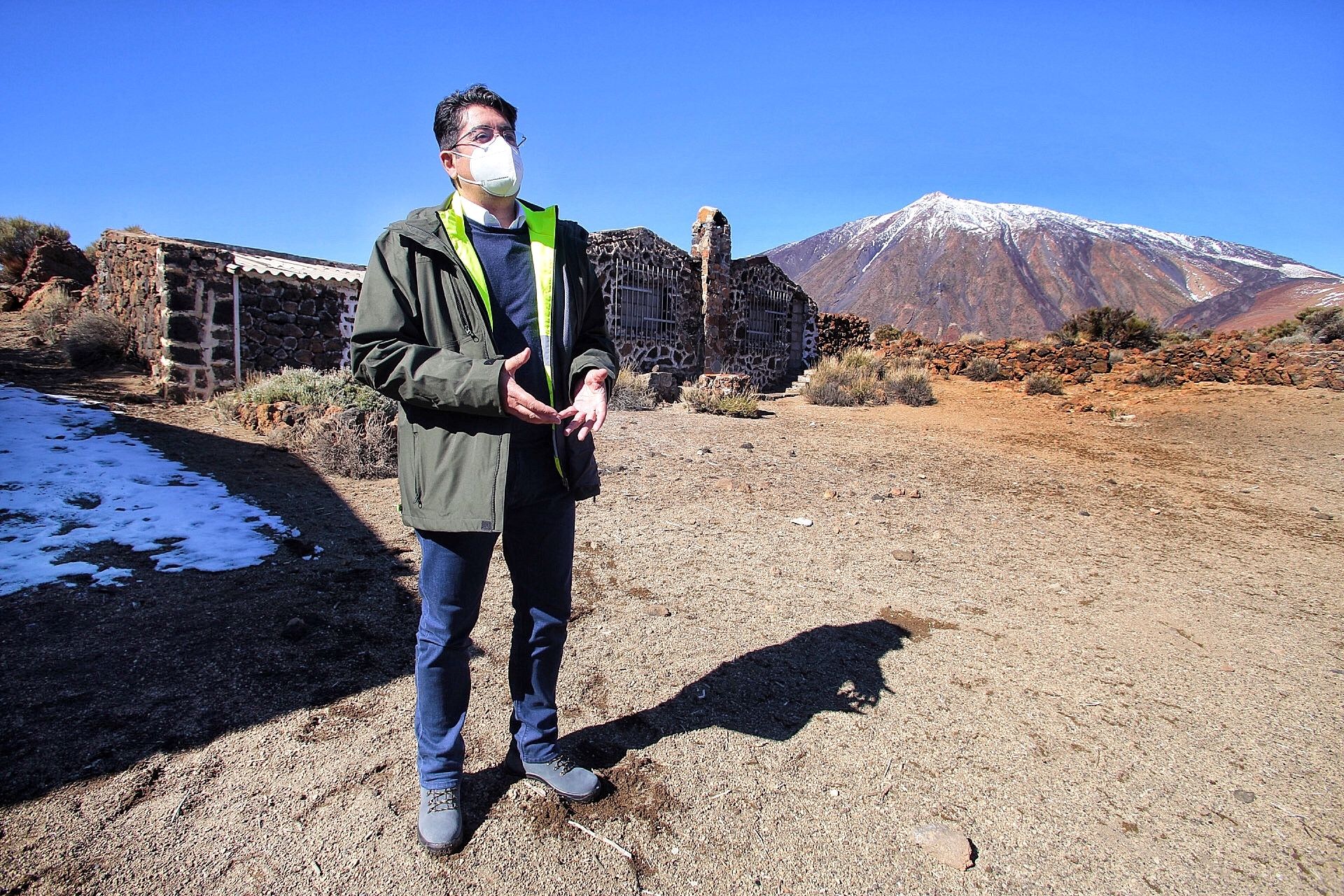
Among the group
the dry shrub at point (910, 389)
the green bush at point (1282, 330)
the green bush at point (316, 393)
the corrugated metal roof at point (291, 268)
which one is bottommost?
the green bush at point (316, 393)

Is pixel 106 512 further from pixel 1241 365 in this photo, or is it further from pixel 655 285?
pixel 1241 365

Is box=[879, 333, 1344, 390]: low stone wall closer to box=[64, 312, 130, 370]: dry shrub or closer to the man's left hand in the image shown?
the man's left hand

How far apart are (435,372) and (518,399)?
0.21m

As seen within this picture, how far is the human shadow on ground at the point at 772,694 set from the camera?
7.67ft

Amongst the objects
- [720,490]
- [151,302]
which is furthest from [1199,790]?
[151,302]

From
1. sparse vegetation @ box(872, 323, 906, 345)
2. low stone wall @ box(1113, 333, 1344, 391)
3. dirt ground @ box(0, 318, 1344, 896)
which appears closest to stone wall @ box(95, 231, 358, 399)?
dirt ground @ box(0, 318, 1344, 896)

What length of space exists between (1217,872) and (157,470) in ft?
22.1

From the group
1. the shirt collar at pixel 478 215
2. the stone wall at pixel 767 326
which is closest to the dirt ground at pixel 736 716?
the shirt collar at pixel 478 215

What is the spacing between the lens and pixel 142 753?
205cm

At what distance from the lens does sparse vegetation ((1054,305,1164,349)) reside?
53.4 feet

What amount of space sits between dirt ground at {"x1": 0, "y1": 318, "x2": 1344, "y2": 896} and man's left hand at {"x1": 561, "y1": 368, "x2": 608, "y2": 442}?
1091mm

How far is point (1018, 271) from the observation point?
6300 centimetres

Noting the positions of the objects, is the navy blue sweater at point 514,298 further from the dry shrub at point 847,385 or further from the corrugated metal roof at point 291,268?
the dry shrub at point 847,385

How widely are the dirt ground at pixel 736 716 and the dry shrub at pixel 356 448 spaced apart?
→ 0.85 metres
